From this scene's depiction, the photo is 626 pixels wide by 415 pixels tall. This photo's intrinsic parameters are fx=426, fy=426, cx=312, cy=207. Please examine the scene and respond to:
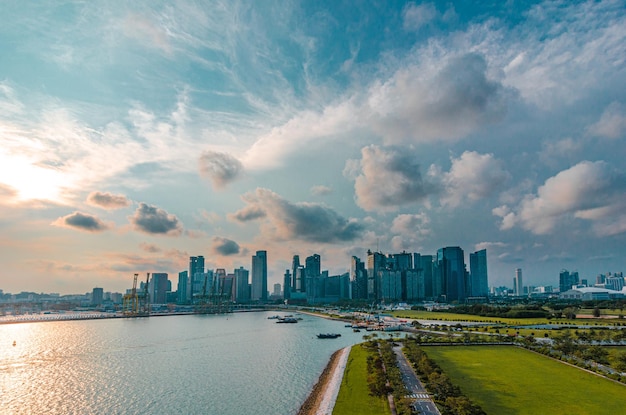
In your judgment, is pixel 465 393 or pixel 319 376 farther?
pixel 319 376

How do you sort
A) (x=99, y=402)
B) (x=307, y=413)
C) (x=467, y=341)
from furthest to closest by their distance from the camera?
(x=467, y=341), (x=99, y=402), (x=307, y=413)

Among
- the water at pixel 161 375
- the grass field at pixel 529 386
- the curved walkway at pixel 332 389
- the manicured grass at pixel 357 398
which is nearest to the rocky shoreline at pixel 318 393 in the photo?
the curved walkway at pixel 332 389

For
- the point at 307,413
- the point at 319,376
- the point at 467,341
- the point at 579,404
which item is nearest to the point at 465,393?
the point at 579,404

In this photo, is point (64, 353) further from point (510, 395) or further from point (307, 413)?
point (510, 395)

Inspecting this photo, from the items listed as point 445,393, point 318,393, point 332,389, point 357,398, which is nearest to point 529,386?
point 445,393

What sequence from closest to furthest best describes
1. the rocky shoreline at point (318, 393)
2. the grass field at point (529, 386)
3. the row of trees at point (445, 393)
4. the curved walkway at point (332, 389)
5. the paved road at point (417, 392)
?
the row of trees at point (445, 393), the paved road at point (417, 392), the grass field at point (529, 386), the curved walkway at point (332, 389), the rocky shoreline at point (318, 393)

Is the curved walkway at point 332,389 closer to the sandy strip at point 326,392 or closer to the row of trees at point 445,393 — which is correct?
the sandy strip at point 326,392

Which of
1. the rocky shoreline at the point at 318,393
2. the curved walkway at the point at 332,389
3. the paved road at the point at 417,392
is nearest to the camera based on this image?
the paved road at the point at 417,392
